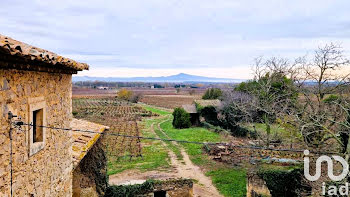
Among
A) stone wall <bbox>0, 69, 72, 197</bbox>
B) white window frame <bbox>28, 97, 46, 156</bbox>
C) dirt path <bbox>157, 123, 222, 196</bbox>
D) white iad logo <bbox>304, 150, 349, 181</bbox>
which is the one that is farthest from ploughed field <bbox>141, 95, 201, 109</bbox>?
white window frame <bbox>28, 97, 46, 156</bbox>

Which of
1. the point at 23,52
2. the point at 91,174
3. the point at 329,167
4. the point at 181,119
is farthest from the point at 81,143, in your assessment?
the point at 181,119

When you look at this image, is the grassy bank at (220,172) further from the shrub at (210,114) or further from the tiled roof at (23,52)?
the tiled roof at (23,52)

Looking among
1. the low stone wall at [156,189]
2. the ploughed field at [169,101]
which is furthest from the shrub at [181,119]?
the ploughed field at [169,101]

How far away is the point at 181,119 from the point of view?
33.1m

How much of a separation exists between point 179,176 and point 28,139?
13437 mm

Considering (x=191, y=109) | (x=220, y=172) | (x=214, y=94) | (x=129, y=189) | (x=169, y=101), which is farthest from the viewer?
(x=169, y=101)

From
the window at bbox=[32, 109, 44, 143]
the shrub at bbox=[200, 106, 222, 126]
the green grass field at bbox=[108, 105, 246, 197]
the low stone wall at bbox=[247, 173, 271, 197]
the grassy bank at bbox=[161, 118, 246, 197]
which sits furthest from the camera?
the shrub at bbox=[200, 106, 222, 126]

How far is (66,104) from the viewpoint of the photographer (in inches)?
241

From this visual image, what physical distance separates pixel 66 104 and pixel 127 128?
27.7 metres

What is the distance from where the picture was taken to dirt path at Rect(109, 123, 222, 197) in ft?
47.9

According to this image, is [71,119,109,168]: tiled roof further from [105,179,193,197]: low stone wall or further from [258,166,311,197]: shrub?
[258,166,311,197]: shrub

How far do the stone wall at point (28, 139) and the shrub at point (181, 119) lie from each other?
26.9 meters

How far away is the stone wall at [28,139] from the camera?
11.1 feet

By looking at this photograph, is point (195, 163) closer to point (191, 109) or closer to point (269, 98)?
point (269, 98)
